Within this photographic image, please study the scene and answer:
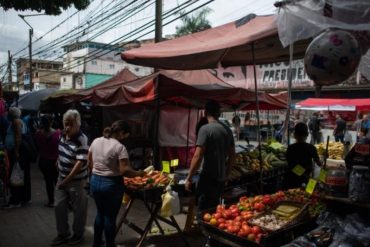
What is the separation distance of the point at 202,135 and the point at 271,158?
3.49 metres

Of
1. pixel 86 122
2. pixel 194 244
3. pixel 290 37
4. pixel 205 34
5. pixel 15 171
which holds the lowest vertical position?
pixel 194 244

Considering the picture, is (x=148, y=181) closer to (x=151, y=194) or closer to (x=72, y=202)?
(x=151, y=194)

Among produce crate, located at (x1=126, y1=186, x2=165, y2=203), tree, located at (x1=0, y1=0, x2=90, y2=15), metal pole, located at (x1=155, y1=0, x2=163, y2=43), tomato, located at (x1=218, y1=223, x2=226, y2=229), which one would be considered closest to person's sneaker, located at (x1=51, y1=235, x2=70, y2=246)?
produce crate, located at (x1=126, y1=186, x2=165, y2=203)

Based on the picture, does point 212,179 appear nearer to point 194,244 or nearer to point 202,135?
point 202,135

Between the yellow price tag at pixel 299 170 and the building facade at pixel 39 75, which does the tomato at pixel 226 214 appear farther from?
the building facade at pixel 39 75

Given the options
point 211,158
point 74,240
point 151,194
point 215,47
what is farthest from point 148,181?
point 215,47

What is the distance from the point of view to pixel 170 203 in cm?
507

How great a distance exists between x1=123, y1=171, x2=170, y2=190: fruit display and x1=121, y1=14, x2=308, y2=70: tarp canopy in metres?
1.66

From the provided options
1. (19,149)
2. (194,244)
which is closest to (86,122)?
(19,149)

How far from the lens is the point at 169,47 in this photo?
548 centimetres

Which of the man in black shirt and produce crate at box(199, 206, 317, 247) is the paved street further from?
the man in black shirt

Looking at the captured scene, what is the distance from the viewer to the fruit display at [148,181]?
17.0ft

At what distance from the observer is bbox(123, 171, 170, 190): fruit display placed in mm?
5172

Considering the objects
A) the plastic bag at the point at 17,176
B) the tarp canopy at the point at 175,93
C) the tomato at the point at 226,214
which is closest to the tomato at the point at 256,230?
the tomato at the point at 226,214
